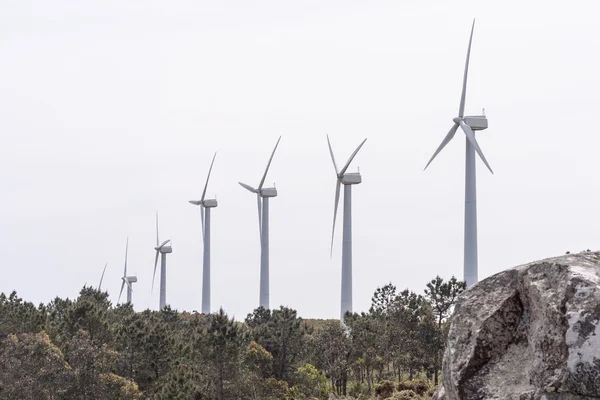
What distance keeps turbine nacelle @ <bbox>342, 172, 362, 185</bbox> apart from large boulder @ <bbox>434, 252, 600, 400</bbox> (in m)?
92.8

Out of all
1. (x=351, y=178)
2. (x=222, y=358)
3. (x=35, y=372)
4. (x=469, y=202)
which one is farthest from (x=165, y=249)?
(x=35, y=372)

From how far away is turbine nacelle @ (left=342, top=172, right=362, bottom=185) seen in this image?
105 m

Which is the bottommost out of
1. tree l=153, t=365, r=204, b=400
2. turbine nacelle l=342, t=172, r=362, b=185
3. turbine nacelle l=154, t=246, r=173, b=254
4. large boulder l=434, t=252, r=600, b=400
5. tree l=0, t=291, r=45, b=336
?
tree l=153, t=365, r=204, b=400

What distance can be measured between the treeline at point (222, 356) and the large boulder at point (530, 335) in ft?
125

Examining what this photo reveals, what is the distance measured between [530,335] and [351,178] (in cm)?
9432

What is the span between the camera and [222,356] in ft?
220

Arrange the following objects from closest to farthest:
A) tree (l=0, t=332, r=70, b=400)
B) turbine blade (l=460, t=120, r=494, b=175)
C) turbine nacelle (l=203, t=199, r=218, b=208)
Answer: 1. tree (l=0, t=332, r=70, b=400)
2. turbine blade (l=460, t=120, r=494, b=175)
3. turbine nacelle (l=203, t=199, r=218, b=208)

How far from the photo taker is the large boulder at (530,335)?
10.3 meters

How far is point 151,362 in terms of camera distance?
72562 mm

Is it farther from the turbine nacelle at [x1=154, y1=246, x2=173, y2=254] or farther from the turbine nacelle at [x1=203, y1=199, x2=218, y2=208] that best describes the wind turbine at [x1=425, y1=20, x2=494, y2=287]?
the turbine nacelle at [x1=154, y1=246, x2=173, y2=254]

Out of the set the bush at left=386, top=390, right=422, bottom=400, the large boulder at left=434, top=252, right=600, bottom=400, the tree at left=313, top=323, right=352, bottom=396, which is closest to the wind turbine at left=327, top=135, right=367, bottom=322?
the tree at left=313, top=323, right=352, bottom=396

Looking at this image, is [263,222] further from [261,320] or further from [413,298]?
[413,298]

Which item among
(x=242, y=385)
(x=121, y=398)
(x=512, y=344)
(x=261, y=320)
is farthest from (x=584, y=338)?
(x=261, y=320)

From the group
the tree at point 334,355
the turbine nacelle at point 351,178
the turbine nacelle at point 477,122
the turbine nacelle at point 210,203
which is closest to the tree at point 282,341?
the tree at point 334,355
